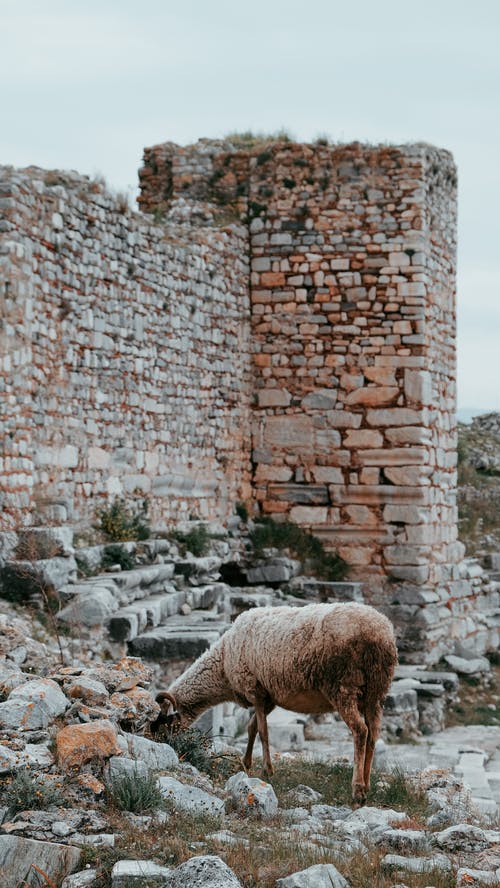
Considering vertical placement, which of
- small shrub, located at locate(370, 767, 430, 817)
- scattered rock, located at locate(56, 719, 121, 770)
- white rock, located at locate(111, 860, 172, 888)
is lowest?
small shrub, located at locate(370, 767, 430, 817)

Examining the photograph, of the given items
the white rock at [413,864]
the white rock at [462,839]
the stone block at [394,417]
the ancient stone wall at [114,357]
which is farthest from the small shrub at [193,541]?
the white rock at [413,864]

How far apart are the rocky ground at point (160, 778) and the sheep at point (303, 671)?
327mm

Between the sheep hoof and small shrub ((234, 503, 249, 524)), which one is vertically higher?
small shrub ((234, 503, 249, 524))

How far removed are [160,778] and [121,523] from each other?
5.79m

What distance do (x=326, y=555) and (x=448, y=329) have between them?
3554mm

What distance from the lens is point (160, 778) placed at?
Result: 5867mm

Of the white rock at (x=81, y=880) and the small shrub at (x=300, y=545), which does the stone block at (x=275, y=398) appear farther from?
the white rock at (x=81, y=880)

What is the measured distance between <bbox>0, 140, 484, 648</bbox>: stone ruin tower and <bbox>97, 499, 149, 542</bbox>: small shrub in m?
0.93

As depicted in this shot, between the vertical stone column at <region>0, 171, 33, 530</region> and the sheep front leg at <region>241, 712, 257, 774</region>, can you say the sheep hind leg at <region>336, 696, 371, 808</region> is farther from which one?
the vertical stone column at <region>0, 171, 33, 530</region>

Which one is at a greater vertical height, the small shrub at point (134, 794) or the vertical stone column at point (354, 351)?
the vertical stone column at point (354, 351)

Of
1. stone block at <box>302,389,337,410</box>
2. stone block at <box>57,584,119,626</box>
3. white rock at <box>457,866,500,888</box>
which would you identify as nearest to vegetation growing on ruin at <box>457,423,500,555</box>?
stone block at <box>302,389,337,410</box>

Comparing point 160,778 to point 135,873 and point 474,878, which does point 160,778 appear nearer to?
point 135,873

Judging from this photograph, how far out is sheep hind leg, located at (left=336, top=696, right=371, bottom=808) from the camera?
6945mm

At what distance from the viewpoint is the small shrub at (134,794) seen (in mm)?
5379
